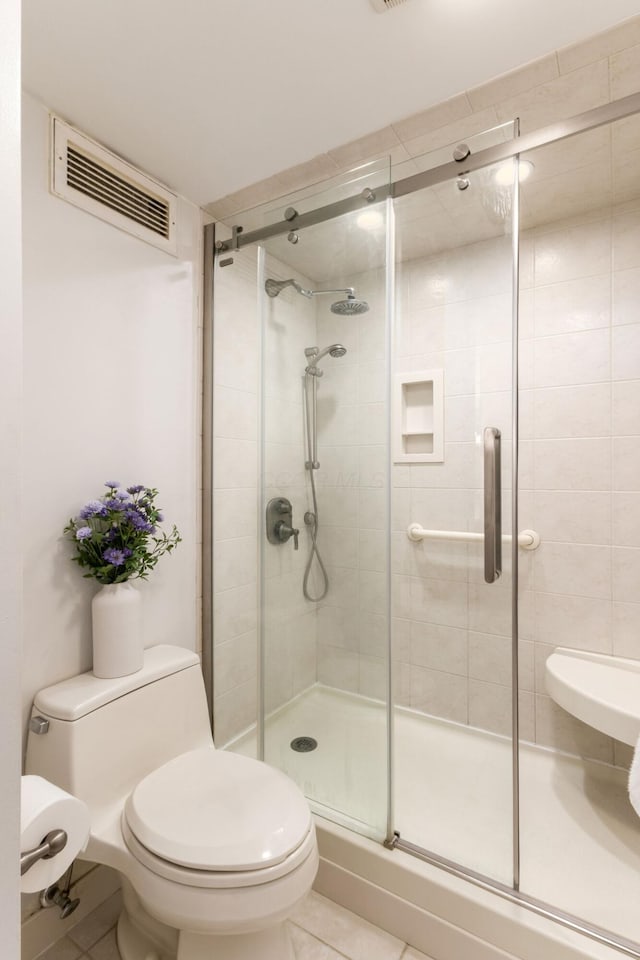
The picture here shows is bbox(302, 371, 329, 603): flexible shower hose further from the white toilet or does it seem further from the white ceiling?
the white ceiling

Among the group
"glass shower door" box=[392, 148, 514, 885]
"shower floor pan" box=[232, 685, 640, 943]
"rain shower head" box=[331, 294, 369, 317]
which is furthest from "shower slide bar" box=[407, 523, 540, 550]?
"rain shower head" box=[331, 294, 369, 317]

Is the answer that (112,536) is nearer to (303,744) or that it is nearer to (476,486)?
(303,744)

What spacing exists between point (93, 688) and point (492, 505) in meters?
1.21

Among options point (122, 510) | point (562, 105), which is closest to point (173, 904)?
point (122, 510)

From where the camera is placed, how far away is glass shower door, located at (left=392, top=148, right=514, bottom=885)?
1383mm

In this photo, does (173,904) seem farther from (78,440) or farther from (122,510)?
(78,440)

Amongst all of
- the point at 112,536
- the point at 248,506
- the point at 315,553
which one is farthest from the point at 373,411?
the point at 112,536

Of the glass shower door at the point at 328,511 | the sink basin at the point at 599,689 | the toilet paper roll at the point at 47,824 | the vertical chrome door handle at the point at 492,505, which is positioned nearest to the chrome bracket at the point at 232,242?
the glass shower door at the point at 328,511

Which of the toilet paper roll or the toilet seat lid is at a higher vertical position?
the toilet paper roll

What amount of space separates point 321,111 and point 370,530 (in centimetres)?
122

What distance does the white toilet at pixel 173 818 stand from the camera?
3.29 feet

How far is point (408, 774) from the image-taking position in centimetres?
174

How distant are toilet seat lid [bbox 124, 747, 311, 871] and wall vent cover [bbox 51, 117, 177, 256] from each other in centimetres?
164

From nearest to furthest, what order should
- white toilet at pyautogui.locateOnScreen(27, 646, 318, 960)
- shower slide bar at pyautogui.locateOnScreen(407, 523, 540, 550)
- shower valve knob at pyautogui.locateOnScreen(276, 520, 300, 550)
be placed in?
white toilet at pyautogui.locateOnScreen(27, 646, 318, 960) → shower slide bar at pyautogui.locateOnScreen(407, 523, 540, 550) → shower valve knob at pyautogui.locateOnScreen(276, 520, 300, 550)
